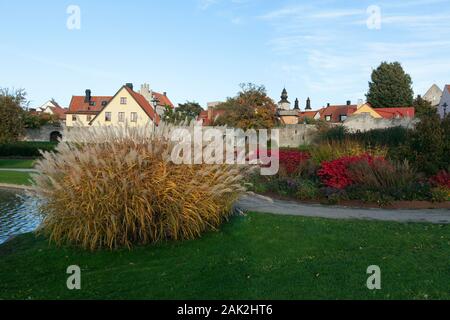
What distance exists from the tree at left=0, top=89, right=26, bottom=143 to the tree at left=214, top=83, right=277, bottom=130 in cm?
1851

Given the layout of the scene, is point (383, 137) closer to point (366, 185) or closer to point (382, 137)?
point (382, 137)

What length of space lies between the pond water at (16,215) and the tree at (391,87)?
7499 cm

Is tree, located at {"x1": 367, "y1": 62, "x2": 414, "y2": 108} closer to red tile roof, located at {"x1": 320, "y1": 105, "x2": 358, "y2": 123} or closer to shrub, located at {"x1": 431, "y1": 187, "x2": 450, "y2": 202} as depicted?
red tile roof, located at {"x1": 320, "y1": 105, "x2": 358, "y2": 123}

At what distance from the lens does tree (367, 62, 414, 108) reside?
80.3m

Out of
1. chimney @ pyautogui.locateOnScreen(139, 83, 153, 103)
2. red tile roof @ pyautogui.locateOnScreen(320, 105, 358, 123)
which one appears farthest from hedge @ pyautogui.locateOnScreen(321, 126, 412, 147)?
red tile roof @ pyautogui.locateOnScreen(320, 105, 358, 123)

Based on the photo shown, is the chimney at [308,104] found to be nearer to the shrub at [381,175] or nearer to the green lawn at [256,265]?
the shrub at [381,175]

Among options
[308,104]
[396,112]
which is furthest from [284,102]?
[396,112]

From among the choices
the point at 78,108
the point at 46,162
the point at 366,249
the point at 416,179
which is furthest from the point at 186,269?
the point at 78,108

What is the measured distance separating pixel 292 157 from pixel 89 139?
1266 centimetres

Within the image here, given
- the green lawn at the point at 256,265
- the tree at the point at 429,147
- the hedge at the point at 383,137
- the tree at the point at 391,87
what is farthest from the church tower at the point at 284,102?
the green lawn at the point at 256,265

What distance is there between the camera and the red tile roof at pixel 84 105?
76.6 metres

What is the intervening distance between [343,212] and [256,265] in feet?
19.0
